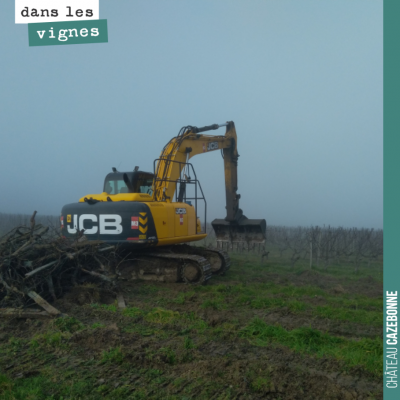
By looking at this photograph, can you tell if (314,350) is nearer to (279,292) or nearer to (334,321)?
(334,321)

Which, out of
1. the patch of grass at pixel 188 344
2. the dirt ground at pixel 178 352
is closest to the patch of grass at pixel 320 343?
→ the dirt ground at pixel 178 352

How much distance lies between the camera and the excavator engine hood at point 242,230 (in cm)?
1210

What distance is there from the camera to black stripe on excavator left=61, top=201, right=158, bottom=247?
9195mm

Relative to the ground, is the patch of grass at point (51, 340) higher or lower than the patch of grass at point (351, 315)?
higher

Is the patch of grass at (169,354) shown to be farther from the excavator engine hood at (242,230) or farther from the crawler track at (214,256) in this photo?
the excavator engine hood at (242,230)

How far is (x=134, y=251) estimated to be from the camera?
33.3 ft

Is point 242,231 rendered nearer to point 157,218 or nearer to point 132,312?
point 157,218

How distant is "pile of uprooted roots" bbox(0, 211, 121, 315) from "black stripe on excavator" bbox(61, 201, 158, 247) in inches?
19.5

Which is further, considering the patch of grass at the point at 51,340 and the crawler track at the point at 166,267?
the crawler track at the point at 166,267

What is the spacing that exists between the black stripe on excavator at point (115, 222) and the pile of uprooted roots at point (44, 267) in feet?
1.63

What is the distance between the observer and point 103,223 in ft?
31.4

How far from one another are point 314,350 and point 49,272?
192 inches

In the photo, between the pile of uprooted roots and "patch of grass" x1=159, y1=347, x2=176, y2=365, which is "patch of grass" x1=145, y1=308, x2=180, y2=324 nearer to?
"patch of grass" x1=159, y1=347, x2=176, y2=365

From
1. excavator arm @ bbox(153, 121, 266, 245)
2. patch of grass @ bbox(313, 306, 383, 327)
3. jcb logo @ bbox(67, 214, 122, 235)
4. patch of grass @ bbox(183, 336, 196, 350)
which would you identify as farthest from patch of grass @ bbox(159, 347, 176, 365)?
excavator arm @ bbox(153, 121, 266, 245)
